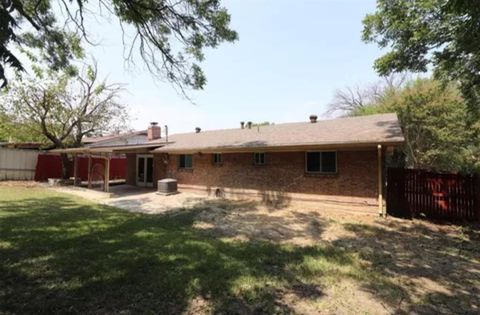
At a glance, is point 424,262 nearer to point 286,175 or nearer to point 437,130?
point 286,175

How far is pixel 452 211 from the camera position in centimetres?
911

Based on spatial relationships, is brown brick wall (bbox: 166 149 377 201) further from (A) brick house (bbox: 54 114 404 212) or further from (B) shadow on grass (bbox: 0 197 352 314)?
(B) shadow on grass (bbox: 0 197 352 314)

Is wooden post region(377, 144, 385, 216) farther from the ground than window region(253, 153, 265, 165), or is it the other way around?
window region(253, 153, 265, 165)

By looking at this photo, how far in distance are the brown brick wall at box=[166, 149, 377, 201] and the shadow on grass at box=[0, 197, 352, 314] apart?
16.5 feet

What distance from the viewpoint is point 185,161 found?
16.4 m

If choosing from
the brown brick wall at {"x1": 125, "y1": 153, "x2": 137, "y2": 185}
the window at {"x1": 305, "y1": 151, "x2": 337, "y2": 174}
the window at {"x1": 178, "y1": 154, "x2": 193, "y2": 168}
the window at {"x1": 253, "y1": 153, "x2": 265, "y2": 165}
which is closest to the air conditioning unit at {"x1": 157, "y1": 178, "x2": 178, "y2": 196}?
the window at {"x1": 178, "y1": 154, "x2": 193, "y2": 168}

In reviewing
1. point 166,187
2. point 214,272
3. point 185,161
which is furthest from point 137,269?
point 185,161

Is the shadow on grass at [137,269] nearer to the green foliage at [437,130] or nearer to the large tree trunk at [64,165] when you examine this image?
the green foliage at [437,130]

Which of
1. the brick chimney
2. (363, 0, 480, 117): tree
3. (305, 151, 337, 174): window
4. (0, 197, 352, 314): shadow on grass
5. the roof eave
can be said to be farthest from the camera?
the brick chimney

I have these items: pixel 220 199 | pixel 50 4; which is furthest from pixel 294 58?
pixel 50 4

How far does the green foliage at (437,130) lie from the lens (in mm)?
16031

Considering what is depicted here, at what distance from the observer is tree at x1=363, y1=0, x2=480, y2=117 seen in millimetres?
8115

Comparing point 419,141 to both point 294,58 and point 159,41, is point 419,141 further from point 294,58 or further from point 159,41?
point 159,41

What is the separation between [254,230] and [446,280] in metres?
4.46
